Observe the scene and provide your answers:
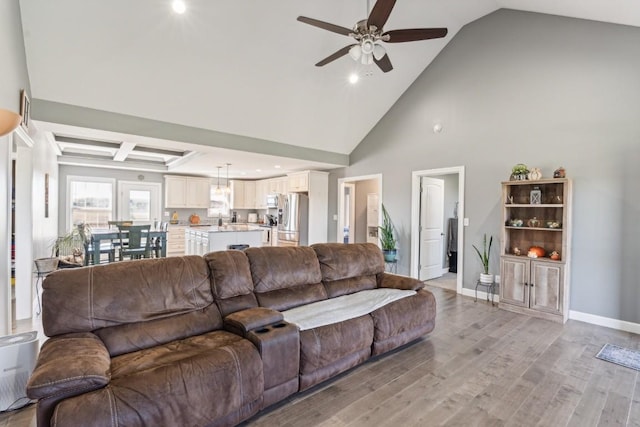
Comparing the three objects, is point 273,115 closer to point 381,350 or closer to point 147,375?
point 381,350

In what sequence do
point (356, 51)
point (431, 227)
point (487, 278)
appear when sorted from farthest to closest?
point (431, 227), point (487, 278), point (356, 51)

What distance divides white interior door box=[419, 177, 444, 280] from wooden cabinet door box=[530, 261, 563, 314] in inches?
83.4

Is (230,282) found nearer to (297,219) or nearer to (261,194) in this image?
(297,219)

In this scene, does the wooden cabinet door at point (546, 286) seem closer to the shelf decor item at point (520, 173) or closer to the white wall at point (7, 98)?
the shelf decor item at point (520, 173)

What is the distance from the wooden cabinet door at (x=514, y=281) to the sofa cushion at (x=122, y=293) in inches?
155

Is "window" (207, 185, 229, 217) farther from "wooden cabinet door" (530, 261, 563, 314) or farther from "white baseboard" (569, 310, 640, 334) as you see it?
"white baseboard" (569, 310, 640, 334)

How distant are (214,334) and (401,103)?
5.39 metres

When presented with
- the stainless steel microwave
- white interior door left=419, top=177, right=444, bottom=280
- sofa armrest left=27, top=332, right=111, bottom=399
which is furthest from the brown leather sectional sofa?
the stainless steel microwave

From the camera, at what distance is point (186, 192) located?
30.5 ft

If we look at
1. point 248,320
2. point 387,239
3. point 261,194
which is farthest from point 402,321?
point 261,194

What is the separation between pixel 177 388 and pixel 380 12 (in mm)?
3133

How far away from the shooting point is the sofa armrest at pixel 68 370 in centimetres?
138

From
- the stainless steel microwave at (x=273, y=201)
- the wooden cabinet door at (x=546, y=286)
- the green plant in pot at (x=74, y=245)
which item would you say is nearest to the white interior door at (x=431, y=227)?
the wooden cabinet door at (x=546, y=286)

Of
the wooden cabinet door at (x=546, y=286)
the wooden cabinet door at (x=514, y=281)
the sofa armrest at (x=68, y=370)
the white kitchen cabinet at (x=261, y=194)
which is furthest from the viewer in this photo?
the white kitchen cabinet at (x=261, y=194)
